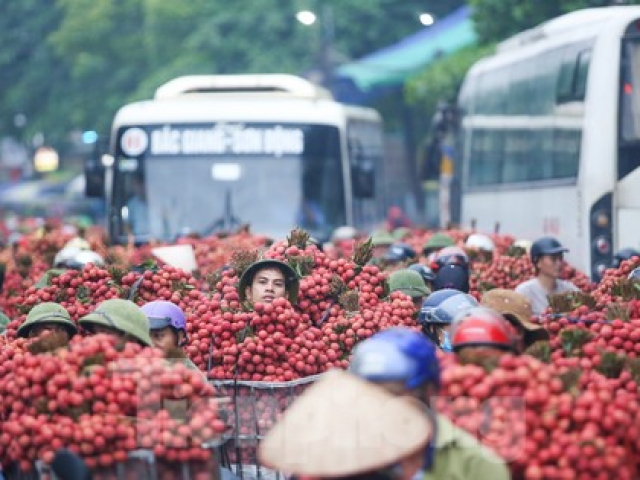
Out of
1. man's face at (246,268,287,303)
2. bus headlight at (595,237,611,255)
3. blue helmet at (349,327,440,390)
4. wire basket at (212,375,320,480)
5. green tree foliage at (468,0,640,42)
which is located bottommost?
wire basket at (212,375,320,480)

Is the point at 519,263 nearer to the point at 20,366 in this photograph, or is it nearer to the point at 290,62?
the point at 20,366

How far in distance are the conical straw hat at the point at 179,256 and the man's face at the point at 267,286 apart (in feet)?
16.3

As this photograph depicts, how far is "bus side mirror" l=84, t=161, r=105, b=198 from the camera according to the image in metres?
23.3

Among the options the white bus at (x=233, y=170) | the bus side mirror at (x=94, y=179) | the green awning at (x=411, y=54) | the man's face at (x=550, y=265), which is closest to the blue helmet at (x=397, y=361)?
the man's face at (x=550, y=265)

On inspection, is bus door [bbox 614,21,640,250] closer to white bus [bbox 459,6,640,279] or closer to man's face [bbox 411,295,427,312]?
white bus [bbox 459,6,640,279]

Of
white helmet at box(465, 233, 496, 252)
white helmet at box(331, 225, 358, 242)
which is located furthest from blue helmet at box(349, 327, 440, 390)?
white helmet at box(331, 225, 358, 242)

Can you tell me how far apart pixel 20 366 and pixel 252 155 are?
1388 cm

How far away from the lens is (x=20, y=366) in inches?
304

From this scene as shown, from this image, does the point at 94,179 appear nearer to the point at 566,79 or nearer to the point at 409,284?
the point at 566,79

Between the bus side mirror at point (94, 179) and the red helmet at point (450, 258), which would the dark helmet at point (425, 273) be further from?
the bus side mirror at point (94, 179)

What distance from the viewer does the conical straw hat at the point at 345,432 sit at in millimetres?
5457

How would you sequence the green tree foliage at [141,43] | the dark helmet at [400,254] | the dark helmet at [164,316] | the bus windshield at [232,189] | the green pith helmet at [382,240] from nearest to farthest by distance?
the dark helmet at [164,316] < the dark helmet at [400,254] < the green pith helmet at [382,240] < the bus windshield at [232,189] < the green tree foliage at [141,43]

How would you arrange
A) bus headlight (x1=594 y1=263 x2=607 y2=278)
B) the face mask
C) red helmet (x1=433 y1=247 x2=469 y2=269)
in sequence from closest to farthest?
the face mask → red helmet (x1=433 y1=247 x2=469 y2=269) → bus headlight (x1=594 y1=263 x2=607 y2=278)

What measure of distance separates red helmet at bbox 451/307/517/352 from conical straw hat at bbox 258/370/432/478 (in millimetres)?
1531
